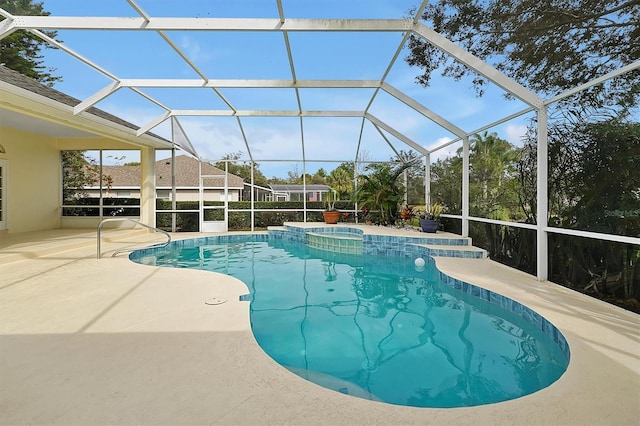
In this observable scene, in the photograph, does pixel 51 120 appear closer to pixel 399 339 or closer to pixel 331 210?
pixel 331 210

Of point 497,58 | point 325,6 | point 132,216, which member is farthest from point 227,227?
point 497,58

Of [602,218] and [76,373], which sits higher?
[602,218]

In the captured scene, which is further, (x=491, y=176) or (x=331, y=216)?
(x=331, y=216)

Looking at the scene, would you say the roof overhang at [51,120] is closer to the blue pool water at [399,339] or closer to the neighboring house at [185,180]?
the blue pool water at [399,339]

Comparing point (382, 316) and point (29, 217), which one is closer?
point (382, 316)

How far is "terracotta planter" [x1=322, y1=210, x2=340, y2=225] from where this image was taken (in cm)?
1293

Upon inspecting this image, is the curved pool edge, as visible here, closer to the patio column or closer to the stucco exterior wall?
the patio column

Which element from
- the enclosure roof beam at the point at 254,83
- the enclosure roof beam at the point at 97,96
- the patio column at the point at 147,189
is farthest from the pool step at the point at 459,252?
the patio column at the point at 147,189

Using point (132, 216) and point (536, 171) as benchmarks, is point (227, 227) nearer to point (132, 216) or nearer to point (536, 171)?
point (132, 216)

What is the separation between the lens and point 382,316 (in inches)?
174

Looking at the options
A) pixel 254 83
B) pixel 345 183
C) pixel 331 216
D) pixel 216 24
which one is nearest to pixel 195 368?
pixel 216 24

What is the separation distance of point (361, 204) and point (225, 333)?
10.4 metres

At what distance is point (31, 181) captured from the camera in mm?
10664

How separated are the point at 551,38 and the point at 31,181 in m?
13.9
